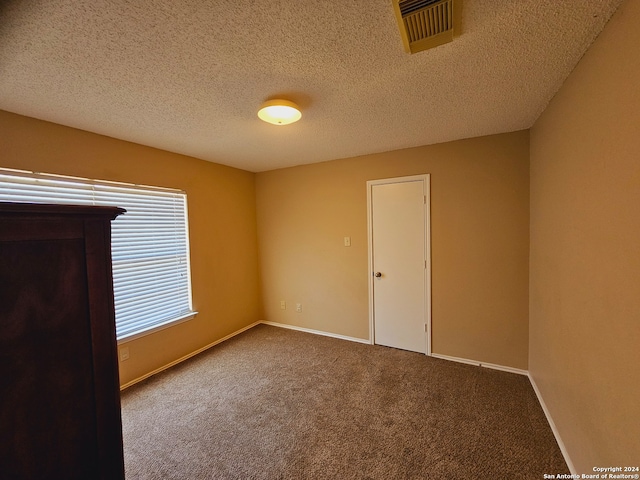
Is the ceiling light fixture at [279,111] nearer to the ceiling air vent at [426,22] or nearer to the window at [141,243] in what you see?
the ceiling air vent at [426,22]

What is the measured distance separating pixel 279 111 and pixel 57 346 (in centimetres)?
175

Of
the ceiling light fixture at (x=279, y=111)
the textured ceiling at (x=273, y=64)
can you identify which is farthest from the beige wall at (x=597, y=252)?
the ceiling light fixture at (x=279, y=111)

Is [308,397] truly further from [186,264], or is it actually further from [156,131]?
[156,131]

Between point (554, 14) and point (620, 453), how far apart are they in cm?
195

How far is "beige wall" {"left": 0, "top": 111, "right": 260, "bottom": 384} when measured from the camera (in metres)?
2.09

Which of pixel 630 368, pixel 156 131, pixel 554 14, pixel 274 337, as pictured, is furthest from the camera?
pixel 274 337

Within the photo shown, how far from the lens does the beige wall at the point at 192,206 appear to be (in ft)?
6.85

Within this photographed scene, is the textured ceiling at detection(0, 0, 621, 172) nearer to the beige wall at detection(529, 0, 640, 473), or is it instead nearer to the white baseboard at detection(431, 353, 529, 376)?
the beige wall at detection(529, 0, 640, 473)

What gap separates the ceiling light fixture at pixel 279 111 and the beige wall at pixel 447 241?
1585mm

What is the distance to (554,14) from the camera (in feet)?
3.90

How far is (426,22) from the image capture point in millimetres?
1205

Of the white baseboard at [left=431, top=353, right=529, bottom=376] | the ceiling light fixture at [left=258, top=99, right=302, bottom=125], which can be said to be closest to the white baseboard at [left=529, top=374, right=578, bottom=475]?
the white baseboard at [left=431, top=353, right=529, bottom=376]

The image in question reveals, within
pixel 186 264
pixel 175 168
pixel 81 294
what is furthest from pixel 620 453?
pixel 175 168

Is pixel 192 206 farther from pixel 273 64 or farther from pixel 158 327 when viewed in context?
pixel 273 64
